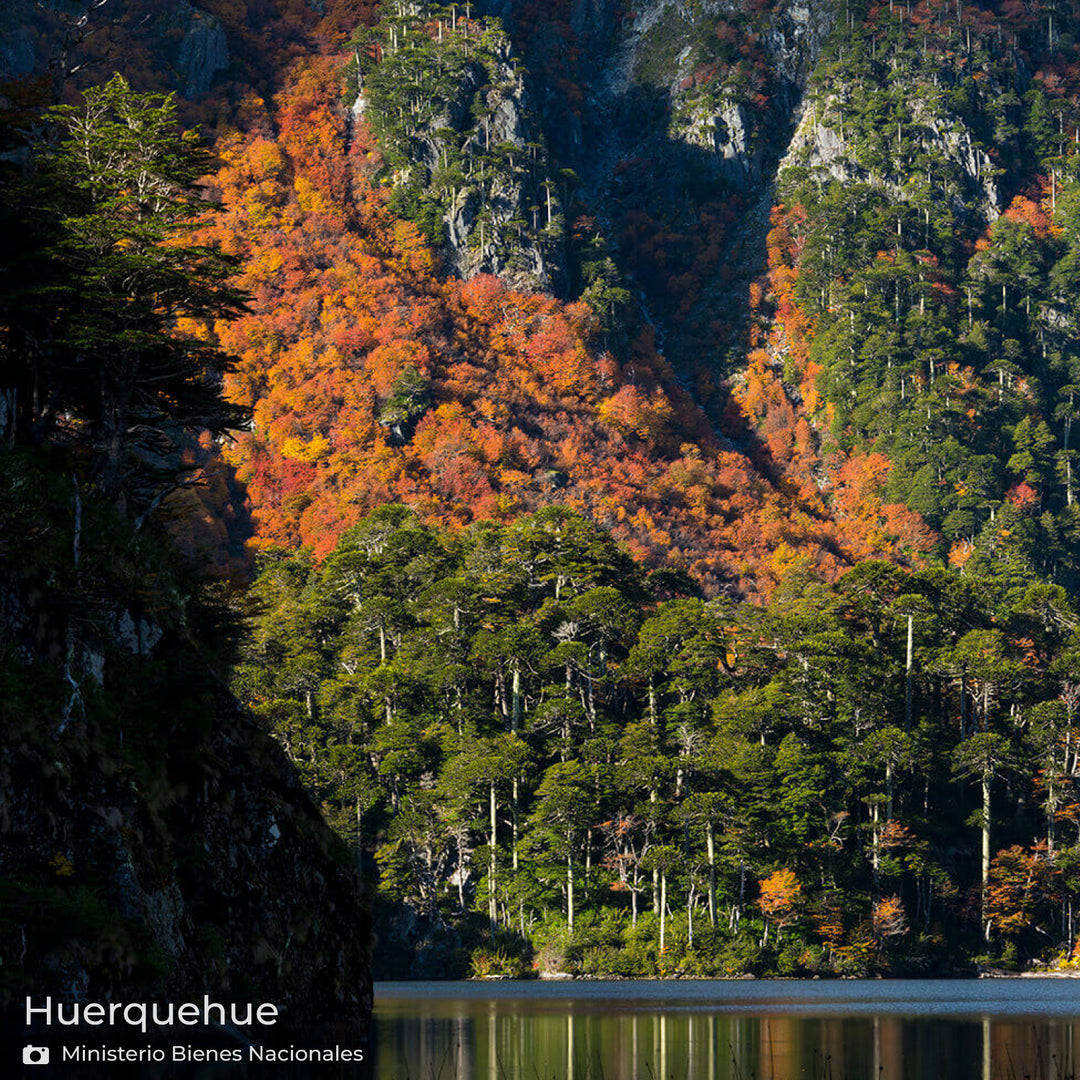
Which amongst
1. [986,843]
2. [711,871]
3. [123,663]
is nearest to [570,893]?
[711,871]

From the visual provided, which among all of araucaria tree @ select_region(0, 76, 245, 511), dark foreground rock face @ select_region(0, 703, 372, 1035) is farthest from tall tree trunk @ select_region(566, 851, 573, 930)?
araucaria tree @ select_region(0, 76, 245, 511)

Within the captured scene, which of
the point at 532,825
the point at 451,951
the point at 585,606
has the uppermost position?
the point at 585,606

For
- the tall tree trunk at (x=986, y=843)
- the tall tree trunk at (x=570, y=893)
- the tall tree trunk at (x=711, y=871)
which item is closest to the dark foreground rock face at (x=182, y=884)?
the tall tree trunk at (x=711, y=871)

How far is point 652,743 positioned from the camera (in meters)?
97.2

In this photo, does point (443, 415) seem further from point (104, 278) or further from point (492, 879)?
point (104, 278)

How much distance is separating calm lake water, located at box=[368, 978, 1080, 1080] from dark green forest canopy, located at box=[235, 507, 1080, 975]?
14924 mm

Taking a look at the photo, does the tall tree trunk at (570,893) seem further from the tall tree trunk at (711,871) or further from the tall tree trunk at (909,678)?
the tall tree trunk at (909,678)

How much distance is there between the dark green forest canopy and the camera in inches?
3733

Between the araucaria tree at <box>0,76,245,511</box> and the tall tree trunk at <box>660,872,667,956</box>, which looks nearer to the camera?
the araucaria tree at <box>0,76,245,511</box>

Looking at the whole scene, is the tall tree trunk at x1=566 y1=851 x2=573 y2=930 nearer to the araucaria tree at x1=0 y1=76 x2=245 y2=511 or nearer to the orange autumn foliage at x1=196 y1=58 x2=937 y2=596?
the araucaria tree at x1=0 y1=76 x2=245 y2=511

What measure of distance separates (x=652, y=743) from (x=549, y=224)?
113395 millimetres

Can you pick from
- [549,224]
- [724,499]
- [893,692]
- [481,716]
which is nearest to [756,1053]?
[481,716]

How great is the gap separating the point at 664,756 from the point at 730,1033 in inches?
1800

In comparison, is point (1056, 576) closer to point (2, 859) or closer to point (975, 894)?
point (975, 894)
